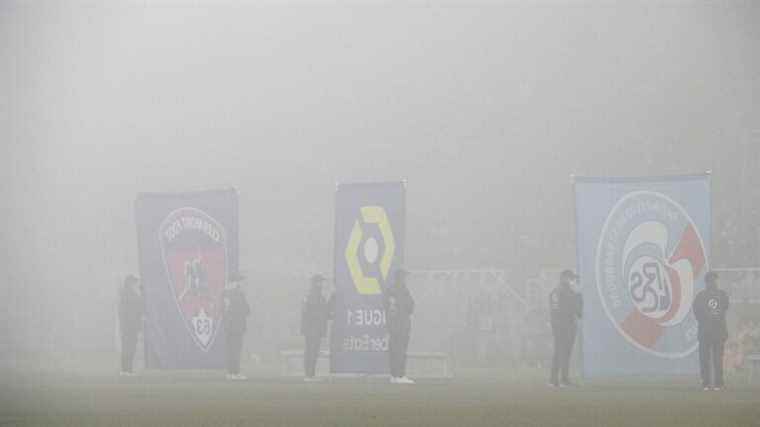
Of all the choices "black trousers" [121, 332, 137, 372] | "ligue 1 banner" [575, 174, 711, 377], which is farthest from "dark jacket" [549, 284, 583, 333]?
"black trousers" [121, 332, 137, 372]

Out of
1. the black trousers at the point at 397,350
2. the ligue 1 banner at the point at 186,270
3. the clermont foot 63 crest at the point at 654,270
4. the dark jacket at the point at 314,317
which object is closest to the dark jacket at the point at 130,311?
the ligue 1 banner at the point at 186,270

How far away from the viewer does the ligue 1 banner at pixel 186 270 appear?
30078 millimetres

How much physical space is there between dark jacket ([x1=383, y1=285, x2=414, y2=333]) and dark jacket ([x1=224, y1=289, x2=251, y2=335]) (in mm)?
3733

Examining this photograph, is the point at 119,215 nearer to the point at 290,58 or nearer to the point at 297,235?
the point at 297,235

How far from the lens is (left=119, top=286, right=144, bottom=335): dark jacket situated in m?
32.8

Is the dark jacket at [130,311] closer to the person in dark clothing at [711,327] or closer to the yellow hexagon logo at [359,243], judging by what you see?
the yellow hexagon logo at [359,243]

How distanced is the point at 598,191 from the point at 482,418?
34.8ft

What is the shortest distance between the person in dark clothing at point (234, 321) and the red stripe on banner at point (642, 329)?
7.79 meters

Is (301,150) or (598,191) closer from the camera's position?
(598,191)

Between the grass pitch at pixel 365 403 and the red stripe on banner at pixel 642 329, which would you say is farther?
the red stripe on banner at pixel 642 329

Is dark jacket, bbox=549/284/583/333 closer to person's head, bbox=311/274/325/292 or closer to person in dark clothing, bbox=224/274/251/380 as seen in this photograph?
person's head, bbox=311/274/325/292

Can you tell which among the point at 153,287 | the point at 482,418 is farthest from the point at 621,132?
the point at 482,418

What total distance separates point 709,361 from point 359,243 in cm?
665

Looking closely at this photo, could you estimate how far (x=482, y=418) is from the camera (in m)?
17.3
